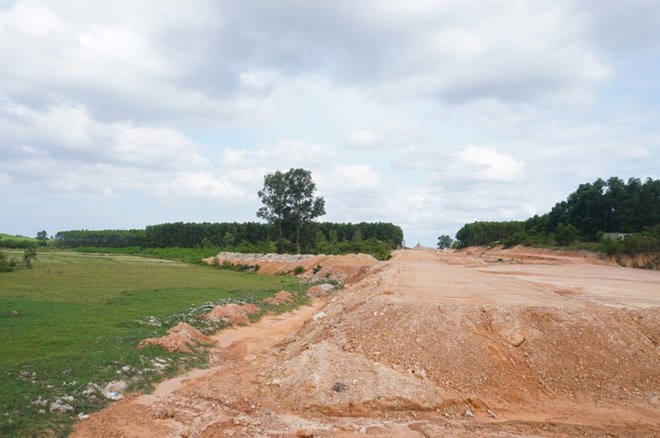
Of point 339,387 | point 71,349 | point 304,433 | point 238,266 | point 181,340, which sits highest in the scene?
→ point 238,266

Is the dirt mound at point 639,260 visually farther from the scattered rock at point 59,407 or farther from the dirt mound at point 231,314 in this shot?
the scattered rock at point 59,407

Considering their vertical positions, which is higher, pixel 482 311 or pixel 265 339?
pixel 482 311

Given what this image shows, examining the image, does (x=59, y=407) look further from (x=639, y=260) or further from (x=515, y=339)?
(x=639, y=260)

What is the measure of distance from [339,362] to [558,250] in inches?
2561

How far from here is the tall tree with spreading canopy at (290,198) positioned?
226 ft

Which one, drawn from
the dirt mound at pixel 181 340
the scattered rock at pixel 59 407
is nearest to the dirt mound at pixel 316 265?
the dirt mound at pixel 181 340

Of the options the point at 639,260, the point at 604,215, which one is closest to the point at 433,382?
the point at 639,260

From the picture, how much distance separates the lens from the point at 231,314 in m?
21.7

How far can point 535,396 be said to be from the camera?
11070 millimetres

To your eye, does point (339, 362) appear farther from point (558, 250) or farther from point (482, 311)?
point (558, 250)

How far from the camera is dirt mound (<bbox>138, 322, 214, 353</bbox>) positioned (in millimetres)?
14992

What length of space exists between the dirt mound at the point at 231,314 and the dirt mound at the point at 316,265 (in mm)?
20343

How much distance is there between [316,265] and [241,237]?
6171 cm

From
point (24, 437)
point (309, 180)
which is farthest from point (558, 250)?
point (24, 437)
